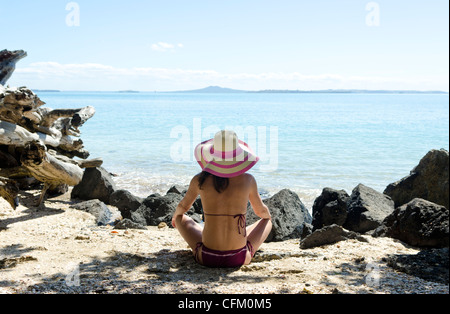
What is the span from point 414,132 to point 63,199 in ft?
97.0

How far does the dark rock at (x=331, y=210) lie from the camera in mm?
7809

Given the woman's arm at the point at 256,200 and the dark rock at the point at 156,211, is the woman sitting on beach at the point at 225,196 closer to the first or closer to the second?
the woman's arm at the point at 256,200

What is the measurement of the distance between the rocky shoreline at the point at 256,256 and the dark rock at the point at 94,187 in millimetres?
1001

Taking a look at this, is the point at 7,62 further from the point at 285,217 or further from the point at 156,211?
the point at 285,217

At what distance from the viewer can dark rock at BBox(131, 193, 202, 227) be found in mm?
7887

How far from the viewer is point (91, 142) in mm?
25422

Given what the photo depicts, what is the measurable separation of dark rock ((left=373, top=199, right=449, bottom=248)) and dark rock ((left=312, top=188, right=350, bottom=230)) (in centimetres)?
138

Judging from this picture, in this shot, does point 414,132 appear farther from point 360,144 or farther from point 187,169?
point 187,169

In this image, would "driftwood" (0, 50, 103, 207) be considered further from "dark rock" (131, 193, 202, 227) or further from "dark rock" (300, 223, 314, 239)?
"dark rock" (300, 223, 314, 239)

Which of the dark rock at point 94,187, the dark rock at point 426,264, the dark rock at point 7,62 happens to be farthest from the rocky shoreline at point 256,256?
the dark rock at point 7,62

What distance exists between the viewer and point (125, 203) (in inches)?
352

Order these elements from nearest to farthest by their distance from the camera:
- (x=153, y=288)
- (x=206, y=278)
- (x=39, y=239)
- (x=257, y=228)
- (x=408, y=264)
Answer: (x=153, y=288) → (x=206, y=278) → (x=408, y=264) → (x=257, y=228) → (x=39, y=239)

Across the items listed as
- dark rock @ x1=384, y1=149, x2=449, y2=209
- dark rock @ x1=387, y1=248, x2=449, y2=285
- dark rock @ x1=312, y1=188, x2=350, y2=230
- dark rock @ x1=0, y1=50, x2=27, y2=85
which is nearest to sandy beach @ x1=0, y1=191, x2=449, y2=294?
dark rock @ x1=387, y1=248, x2=449, y2=285
